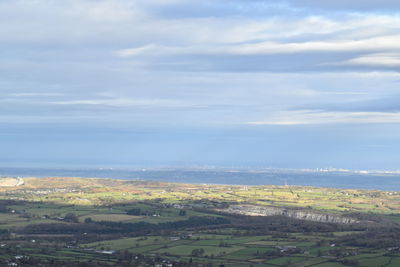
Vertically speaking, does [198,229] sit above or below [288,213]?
below

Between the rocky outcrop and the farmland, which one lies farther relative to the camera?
the rocky outcrop

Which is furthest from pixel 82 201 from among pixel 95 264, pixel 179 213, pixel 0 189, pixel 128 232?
pixel 95 264

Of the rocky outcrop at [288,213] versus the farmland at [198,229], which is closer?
the farmland at [198,229]

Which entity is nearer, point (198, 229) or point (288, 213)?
point (198, 229)

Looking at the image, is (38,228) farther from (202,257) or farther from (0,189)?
(0,189)
